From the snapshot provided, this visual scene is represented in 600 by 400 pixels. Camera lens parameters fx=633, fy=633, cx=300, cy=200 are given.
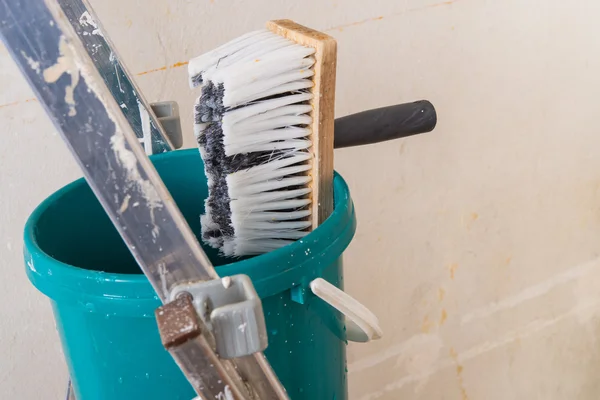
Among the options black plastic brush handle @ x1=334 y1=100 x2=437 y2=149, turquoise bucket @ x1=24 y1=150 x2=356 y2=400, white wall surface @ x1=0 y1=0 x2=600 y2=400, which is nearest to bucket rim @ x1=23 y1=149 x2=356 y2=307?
turquoise bucket @ x1=24 y1=150 x2=356 y2=400

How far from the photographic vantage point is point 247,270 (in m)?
0.41

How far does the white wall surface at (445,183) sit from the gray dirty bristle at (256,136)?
0.19 metres

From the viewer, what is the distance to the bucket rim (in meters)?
0.40

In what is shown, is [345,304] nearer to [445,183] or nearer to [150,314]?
[150,314]

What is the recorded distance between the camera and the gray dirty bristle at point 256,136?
1.56ft

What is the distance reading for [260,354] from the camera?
342mm

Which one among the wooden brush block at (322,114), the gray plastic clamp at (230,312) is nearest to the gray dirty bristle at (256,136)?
the wooden brush block at (322,114)

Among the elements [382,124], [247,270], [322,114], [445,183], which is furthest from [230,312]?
[445,183]

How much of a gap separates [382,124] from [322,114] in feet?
0.46

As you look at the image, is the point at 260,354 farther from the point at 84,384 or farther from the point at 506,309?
the point at 506,309

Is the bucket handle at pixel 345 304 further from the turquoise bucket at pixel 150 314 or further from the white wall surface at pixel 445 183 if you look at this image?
the white wall surface at pixel 445 183

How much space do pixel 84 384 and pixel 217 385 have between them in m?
0.20

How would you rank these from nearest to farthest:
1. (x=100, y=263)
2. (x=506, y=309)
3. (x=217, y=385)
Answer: (x=217, y=385) < (x=100, y=263) < (x=506, y=309)

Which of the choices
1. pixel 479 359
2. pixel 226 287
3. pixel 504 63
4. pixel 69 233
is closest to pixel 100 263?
pixel 69 233
